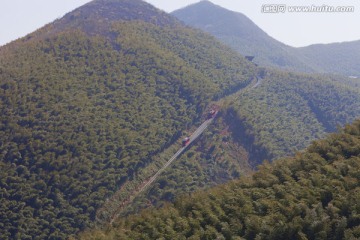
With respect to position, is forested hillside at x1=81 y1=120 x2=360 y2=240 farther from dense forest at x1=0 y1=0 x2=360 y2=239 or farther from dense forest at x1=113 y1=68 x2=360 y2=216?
dense forest at x1=113 y1=68 x2=360 y2=216

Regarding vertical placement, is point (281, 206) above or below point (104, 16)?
below

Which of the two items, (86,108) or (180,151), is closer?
(86,108)

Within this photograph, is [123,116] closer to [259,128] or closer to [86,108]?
[86,108]

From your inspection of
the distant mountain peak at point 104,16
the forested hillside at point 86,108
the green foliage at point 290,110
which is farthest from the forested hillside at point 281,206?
the distant mountain peak at point 104,16

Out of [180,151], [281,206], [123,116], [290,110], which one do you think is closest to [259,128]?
[180,151]

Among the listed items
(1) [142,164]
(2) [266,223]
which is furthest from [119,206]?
(2) [266,223]

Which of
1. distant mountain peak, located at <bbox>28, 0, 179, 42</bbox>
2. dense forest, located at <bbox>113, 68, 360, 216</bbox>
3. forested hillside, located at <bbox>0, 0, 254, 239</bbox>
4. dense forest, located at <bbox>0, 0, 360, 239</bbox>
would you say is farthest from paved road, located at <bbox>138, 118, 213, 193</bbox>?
distant mountain peak, located at <bbox>28, 0, 179, 42</bbox>

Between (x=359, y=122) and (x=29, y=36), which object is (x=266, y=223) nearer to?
(x=359, y=122)
